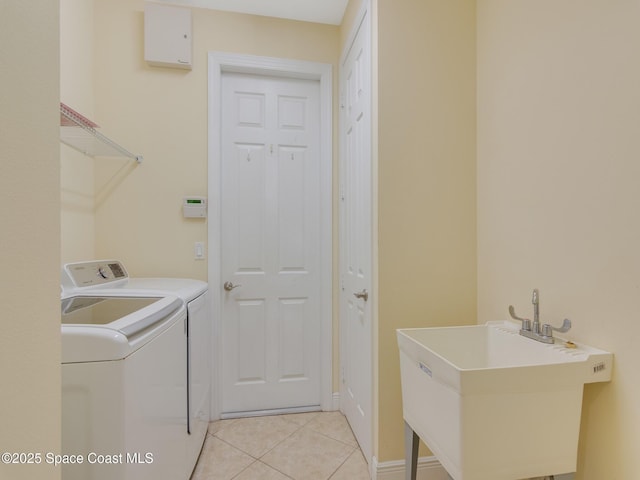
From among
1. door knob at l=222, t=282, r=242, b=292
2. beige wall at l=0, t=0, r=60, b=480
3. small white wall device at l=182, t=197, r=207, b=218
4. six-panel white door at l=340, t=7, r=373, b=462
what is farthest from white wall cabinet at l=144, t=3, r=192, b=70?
beige wall at l=0, t=0, r=60, b=480

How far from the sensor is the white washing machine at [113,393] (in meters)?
0.86

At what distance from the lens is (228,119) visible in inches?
87.6

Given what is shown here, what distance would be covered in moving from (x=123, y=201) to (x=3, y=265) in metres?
1.78

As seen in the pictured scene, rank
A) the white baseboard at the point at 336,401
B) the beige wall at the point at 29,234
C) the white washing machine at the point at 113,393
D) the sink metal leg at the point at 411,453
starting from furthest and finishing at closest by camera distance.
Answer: the white baseboard at the point at 336,401, the sink metal leg at the point at 411,453, the white washing machine at the point at 113,393, the beige wall at the point at 29,234

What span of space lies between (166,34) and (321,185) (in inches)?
56.0

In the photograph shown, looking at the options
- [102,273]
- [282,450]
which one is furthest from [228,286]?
[282,450]

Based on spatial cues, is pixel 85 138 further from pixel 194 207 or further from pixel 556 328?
pixel 556 328

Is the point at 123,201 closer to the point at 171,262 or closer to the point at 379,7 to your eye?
the point at 171,262

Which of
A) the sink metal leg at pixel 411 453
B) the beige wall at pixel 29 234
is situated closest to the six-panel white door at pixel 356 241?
the sink metal leg at pixel 411 453

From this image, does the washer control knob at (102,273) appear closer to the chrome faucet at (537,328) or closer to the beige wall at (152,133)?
the beige wall at (152,133)

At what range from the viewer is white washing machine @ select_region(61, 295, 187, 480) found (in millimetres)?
861

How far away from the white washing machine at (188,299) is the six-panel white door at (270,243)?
311mm

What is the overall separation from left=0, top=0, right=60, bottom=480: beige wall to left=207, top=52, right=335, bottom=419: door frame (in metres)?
1.54

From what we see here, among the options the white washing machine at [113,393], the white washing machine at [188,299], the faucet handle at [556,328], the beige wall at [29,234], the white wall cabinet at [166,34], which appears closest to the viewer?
the beige wall at [29,234]
